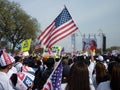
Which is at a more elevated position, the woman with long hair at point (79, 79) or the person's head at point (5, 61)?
the person's head at point (5, 61)

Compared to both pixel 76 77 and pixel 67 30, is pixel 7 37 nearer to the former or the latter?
pixel 67 30

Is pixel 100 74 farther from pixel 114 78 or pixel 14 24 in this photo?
pixel 14 24

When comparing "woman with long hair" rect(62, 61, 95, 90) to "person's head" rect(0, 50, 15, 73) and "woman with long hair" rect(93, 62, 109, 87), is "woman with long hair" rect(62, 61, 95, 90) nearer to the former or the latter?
"person's head" rect(0, 50, 15, 73)

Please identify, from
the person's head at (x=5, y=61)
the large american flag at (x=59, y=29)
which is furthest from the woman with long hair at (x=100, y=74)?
the person's head at (x=5, y=61)

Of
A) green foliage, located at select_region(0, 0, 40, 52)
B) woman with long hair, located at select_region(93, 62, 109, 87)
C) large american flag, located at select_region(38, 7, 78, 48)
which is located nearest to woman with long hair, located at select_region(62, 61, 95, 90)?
woman with long hair, located at select_region(93, 62, 109, 87)

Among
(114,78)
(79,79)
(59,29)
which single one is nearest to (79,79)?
(79,79)

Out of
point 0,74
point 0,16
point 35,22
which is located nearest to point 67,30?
point 0,74

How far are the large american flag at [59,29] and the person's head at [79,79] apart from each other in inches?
137

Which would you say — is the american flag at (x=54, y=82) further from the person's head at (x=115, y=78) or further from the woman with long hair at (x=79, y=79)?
the person's head at (x=115, y=78)

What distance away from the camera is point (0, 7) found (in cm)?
6375

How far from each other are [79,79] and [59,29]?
4.15m

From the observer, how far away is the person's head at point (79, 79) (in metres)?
4.45

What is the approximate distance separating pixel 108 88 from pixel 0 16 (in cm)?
6028

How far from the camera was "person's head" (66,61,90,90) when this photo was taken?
4.45 meters
